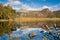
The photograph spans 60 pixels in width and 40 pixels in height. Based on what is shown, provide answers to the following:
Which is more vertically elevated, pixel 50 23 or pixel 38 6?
pixel 38 6

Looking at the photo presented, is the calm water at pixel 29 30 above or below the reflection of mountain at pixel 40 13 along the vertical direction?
below

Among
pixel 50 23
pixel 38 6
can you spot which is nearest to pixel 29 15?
pixel 38 6

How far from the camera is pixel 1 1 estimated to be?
3.67 m

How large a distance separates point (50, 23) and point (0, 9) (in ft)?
3.99

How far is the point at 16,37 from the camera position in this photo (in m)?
3.64

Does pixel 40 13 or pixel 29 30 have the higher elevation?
pixel 40 13

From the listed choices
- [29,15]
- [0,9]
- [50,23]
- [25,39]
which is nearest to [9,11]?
[0,9]

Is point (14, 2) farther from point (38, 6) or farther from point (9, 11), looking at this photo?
point (38, 6)

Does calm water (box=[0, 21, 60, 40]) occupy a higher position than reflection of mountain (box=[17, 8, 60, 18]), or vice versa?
reflection of mountain (box=[17, 8, 60, 18])

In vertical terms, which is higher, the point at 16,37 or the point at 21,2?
the point at 21,2

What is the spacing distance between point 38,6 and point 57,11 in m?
0.47

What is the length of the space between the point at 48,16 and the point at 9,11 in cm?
93

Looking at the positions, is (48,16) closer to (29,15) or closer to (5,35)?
(29,15)

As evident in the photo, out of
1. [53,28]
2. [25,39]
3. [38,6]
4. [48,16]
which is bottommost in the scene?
[25,39]
